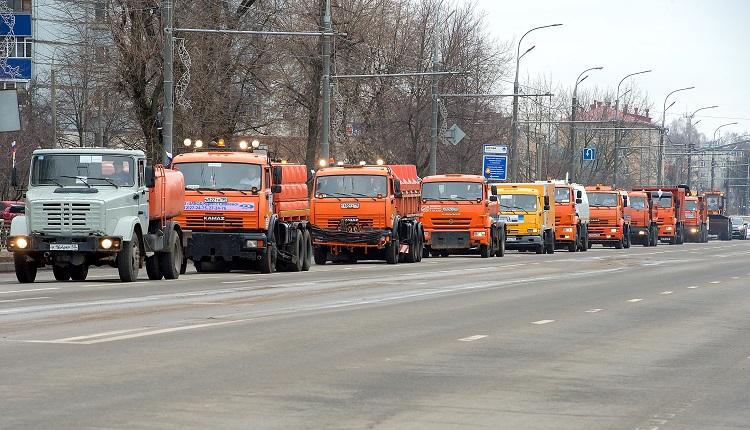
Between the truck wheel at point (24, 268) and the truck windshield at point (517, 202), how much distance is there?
1197 inches

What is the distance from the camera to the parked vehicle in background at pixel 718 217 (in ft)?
362

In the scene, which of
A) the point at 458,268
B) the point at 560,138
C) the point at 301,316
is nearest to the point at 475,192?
the point at 458,268

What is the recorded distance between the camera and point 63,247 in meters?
25.9

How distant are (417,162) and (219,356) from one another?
55.9m

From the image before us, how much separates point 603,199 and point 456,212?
2253 cm

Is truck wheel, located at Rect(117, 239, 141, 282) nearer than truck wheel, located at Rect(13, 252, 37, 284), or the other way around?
truck wheel, located at Rect(13, 252, 37, 284)

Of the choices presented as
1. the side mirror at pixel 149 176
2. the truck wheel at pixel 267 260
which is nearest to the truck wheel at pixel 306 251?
the truck wheel at pixel 267 260

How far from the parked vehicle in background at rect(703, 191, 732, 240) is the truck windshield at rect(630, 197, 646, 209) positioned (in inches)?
1315

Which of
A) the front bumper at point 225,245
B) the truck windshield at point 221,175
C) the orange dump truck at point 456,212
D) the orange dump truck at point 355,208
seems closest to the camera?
the front bumper at point 225,245

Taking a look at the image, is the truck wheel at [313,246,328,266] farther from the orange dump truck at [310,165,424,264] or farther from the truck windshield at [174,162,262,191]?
the truck windshield at [174,162,262,191]

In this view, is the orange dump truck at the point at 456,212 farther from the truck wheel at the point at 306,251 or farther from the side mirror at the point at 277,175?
the side mirror at the point at 277,175

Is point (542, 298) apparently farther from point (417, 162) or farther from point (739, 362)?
point (417, 162)

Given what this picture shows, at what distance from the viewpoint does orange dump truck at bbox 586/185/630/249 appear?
67.8 m

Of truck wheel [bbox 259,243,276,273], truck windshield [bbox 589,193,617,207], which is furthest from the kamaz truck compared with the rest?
truck windshield [bbox 589,193,617,207]
